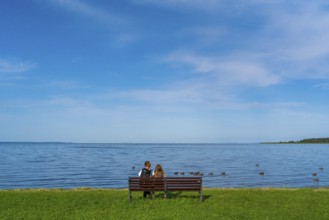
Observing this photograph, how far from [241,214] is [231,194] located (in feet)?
17.1

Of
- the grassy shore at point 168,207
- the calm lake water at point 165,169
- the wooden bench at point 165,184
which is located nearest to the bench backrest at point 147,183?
the wooden bench at point 165,184

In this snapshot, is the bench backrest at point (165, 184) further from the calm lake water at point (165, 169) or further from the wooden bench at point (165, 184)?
the calm lake water at point (165, 169)

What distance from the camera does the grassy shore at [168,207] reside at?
1217cm

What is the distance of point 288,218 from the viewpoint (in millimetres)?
11797

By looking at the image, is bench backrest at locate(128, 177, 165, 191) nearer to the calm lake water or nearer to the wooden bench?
the wooden bench

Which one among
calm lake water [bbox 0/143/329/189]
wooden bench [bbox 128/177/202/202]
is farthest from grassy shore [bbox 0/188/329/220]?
calm lake water [bbox 0/143/329/189]

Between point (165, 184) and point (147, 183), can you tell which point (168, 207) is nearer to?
point (165, 184)

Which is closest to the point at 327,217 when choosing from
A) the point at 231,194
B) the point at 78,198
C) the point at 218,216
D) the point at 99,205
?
the point at 218,216

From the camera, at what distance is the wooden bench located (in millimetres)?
15719

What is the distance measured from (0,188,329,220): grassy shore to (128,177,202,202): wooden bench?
0.58 meters

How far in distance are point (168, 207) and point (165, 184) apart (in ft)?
7.62

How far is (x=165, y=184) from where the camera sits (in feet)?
52.5

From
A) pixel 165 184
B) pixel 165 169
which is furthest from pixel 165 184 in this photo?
pixel 165 169

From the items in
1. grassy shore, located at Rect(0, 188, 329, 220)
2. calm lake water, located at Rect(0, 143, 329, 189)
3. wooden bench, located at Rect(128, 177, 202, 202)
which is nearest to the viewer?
Result: grassy shore, located at Rect(0, 188, 329, 220)
